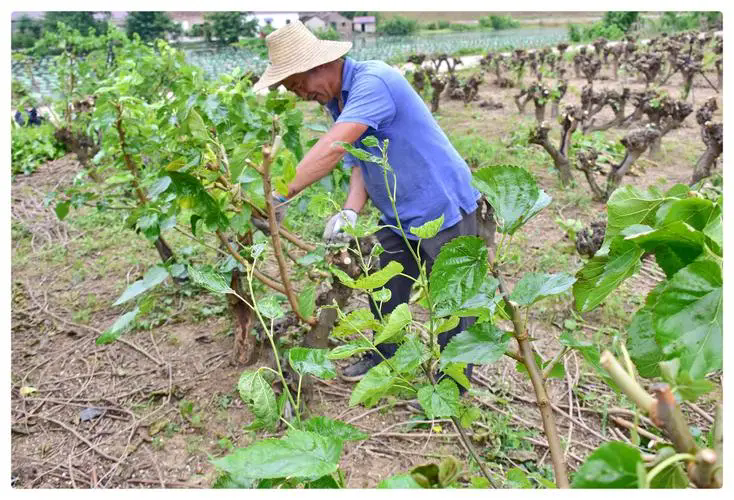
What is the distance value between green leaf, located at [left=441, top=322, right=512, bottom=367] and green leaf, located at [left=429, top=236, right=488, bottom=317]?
67mm

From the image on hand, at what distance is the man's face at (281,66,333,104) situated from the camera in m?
2.23

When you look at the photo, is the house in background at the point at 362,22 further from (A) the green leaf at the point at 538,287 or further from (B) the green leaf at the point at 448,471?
(B) the green leaf at the point at 448,471

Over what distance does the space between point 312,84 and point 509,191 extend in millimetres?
1674

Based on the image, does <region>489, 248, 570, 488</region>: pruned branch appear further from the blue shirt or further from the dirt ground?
the blue shirt

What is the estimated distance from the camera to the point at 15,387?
8.71 ft

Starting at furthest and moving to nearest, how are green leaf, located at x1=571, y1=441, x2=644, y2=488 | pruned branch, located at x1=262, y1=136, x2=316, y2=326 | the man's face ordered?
the man's face, pruned branch, located at x1=262, y1=136, x2=316, y2=326, green leaf, located at x1=571, y1=441, x2=644, y2=488

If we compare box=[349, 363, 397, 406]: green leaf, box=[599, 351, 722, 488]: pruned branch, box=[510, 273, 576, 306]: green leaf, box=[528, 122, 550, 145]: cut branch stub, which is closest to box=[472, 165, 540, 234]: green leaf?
box=[510, 273, 576, 306]: green leaf

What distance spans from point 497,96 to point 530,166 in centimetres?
446

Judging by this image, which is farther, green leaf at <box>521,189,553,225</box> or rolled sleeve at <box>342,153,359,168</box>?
rolled sleeve at <box>342,153,359,168</box>

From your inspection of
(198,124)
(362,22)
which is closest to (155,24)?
(362,22)

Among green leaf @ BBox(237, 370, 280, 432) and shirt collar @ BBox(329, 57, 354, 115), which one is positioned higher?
shirt collar @ BBox(329, 57, 354, 115)

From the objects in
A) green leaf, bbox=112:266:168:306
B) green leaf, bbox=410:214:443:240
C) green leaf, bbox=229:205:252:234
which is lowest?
green leaf, bbox=112:266:168:306

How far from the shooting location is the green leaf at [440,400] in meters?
1.03

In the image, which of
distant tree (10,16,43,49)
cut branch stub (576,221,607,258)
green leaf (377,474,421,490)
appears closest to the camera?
green leaf (377,474,421,490)
